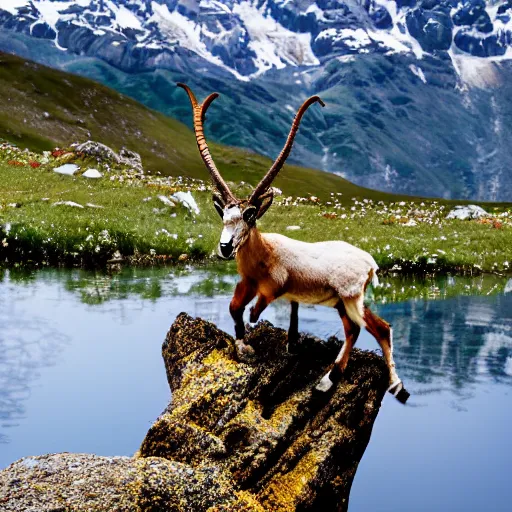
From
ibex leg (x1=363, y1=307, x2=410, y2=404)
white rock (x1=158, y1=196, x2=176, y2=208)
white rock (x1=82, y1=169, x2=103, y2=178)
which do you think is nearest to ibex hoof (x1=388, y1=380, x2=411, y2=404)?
ibex leg (x1=363, y1=307, x2=410, y2=404)

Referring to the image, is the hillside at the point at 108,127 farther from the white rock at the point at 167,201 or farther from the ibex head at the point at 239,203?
the ibex head at the point at 239,203

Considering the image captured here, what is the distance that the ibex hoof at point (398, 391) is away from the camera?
970 centimetres

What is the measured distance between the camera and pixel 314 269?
9180mm

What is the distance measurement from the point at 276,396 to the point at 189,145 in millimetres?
163909

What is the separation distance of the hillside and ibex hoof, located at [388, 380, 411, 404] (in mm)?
118193

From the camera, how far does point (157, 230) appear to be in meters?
28.4

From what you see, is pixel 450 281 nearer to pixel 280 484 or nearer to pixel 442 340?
pixel 442 340

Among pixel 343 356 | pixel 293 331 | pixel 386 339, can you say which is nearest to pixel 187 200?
pixel 293 331

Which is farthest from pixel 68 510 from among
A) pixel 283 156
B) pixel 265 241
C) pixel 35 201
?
pixel 35 201

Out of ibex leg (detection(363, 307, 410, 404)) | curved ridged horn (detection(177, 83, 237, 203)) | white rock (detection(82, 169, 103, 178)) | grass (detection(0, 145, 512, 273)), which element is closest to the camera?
curved ridged horn (detection(177, 83, 237, 203))

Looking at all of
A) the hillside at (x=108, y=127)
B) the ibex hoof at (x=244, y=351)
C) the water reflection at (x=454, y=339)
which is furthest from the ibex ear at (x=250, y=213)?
the hillside at (x=108, y=127)

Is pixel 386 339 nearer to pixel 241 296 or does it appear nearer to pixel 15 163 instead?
pixel 241 296

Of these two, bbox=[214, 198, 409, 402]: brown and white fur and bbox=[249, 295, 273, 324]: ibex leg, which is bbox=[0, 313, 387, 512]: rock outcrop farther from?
bbox=[249, 295, 273, 324]: ibex leg

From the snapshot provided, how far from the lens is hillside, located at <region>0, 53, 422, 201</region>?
134 m
